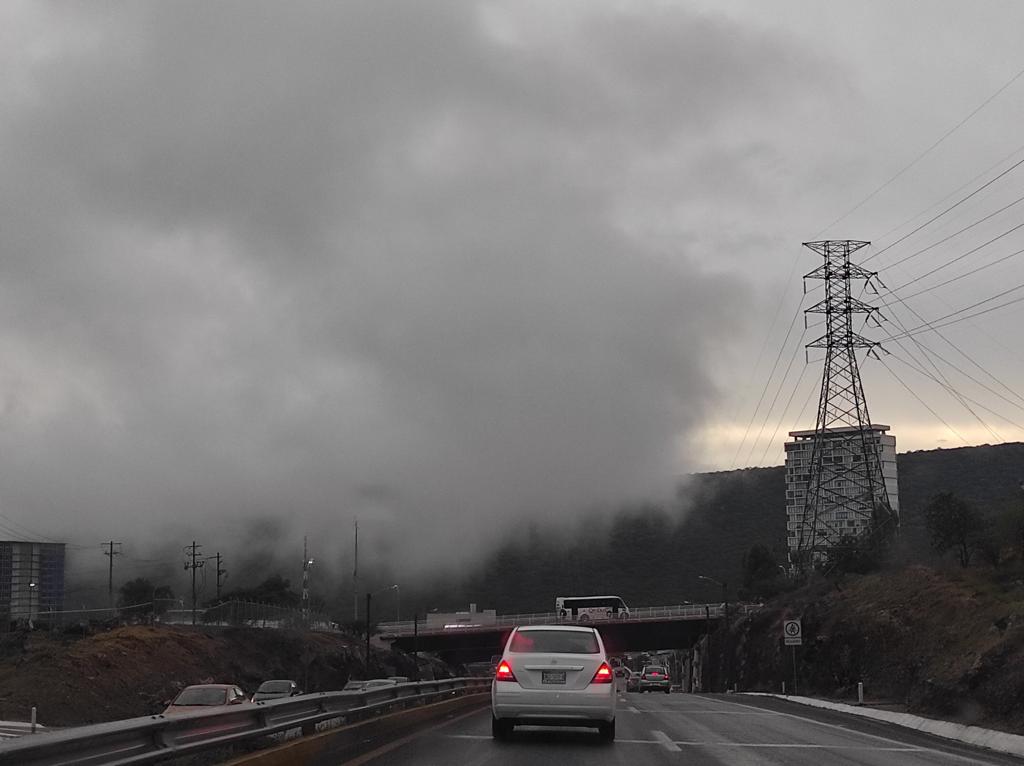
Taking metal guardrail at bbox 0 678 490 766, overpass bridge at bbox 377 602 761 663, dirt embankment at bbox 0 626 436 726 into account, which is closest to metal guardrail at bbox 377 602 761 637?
overpass bridge at bbox 377 602 761 663

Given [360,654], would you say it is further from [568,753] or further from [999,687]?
[568,753]

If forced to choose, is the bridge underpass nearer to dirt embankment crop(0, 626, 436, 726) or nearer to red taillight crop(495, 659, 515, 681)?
dirt embankment crop(0, 626, 436, 726)

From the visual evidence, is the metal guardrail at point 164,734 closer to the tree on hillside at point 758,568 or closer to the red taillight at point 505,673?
the red taillight at point 505,673

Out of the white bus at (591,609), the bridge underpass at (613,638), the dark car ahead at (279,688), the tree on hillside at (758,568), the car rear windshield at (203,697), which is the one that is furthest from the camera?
the tree on hillside at (758,568)

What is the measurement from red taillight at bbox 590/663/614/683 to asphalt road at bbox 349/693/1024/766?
951mm

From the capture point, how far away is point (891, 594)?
5400cm

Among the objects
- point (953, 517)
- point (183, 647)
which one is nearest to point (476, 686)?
point (183, 647)

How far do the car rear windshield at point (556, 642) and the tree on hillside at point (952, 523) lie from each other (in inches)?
2016

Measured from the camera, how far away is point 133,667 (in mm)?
57594

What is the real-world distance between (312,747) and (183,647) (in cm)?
5641

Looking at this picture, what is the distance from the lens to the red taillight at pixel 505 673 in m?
16.2

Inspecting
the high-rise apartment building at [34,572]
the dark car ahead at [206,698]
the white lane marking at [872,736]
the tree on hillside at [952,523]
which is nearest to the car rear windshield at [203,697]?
the dark car ahead at [206,698]

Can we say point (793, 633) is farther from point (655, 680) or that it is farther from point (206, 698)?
point (206, 698)

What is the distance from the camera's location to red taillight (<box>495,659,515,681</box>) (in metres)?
16.2
